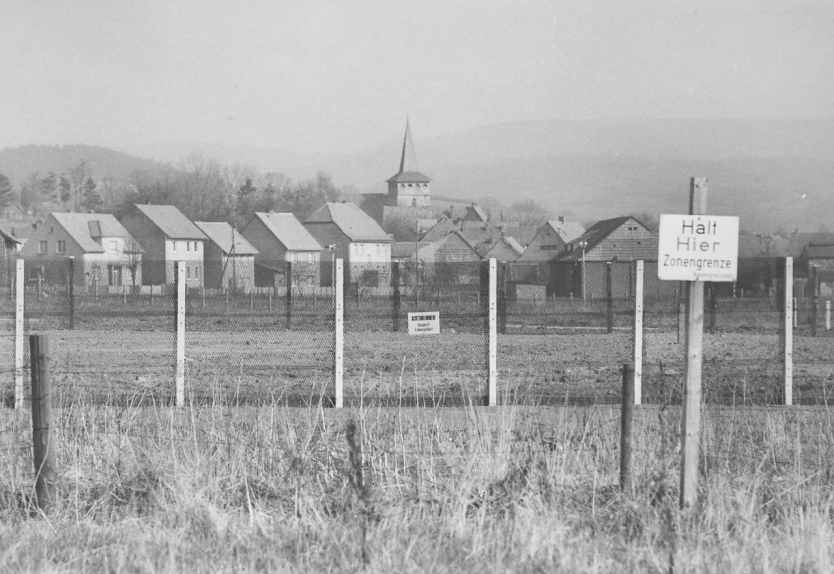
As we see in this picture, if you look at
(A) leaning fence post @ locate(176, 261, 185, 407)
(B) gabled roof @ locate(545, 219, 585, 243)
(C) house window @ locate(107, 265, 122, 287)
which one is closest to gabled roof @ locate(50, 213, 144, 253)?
(B) gabled roof @ locate(545, 219, 585, 243)

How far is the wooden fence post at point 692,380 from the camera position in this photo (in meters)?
6.96

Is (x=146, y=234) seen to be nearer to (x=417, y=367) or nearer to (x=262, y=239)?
(x=262, y=239)

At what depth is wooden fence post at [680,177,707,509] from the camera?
6961 mm

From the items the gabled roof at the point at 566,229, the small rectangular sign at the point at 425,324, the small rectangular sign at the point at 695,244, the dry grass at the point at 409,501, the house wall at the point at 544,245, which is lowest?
the dry grass at the point at 409,501

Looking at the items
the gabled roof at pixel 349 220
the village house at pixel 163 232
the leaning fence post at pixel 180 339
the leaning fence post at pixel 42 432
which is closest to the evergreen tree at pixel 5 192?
the gabled roof at pixel 349 220

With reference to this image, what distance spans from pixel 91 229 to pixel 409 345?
228 feet

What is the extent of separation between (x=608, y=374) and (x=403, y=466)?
10311mm

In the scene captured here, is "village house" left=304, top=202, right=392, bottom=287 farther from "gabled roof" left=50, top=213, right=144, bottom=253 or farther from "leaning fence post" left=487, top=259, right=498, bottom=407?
"leaning fence post" left=487, top=259, right=498, bottom=407

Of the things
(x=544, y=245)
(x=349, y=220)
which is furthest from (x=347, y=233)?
(x=544, y=245)

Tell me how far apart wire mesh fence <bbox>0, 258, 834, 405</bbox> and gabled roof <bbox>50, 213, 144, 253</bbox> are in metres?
51.8

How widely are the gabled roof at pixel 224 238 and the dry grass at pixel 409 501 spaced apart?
8378 centimetres

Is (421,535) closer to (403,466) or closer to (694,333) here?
(403,466)

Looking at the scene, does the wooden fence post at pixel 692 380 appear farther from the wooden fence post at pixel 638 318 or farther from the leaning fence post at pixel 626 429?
the wooden fence post at pixel 638 318

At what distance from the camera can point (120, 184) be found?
132 metres
